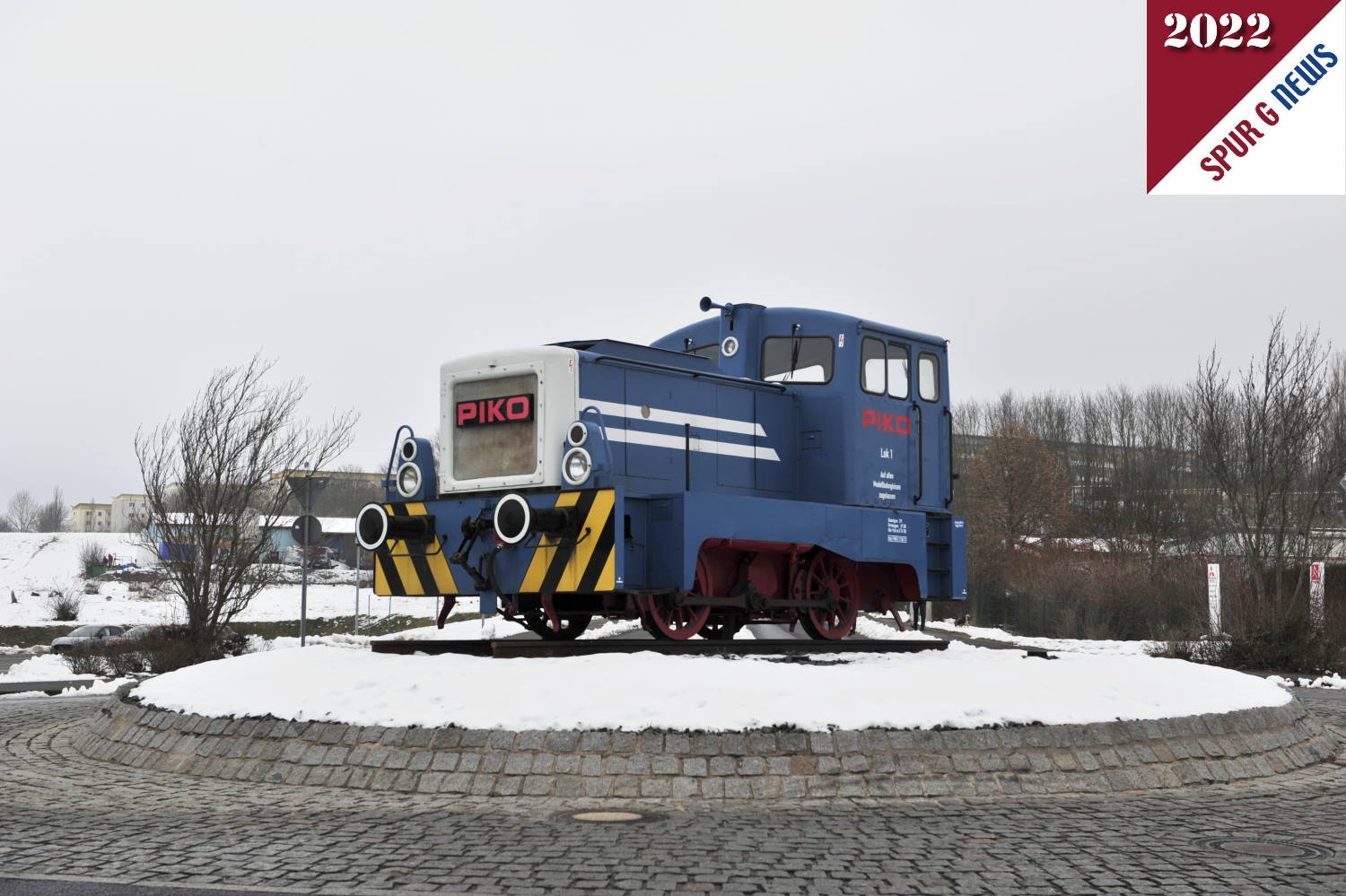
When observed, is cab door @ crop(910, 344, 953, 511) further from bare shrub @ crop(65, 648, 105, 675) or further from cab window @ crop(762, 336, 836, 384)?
bare shrub @ crop(65, 648, 105, 675)

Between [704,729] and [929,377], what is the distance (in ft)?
21.2

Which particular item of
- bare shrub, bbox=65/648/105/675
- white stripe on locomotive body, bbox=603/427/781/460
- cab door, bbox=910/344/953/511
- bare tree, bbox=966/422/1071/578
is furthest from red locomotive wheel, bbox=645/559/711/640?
bare tree, bbox=966/422/1071/578

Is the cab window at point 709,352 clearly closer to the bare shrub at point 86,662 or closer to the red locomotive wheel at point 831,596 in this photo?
the red locomotive wheel at point 831,596

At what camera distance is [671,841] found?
20.6 feet

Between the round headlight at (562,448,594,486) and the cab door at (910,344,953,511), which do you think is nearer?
the round headlight at (562,448,594,486)

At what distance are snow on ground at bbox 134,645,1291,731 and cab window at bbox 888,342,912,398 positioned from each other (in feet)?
11.9

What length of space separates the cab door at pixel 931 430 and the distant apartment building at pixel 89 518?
160 m

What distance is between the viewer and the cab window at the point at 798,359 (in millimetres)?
12102

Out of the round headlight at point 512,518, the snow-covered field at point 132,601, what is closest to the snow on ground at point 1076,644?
the round headlight at point 512,518

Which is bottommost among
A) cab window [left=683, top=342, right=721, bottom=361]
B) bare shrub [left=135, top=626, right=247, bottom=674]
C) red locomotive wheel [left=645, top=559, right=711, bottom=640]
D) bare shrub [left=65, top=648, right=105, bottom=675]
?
bare shrub [left=65, top=648, right=105, bottom=675]

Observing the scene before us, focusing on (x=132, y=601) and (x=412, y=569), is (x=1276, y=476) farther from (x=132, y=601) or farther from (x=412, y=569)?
(x=132, y=601)

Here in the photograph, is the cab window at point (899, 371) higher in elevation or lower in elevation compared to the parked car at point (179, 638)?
higher

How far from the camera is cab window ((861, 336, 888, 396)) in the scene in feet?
39.6

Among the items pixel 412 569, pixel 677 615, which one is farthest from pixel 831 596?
pixel 412 569
